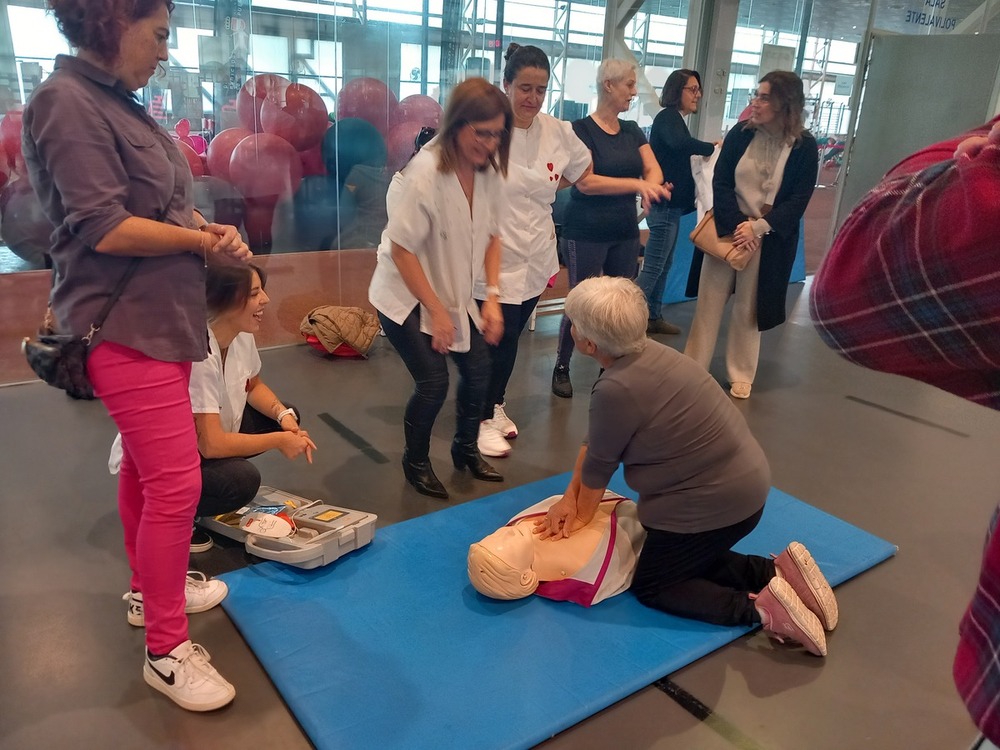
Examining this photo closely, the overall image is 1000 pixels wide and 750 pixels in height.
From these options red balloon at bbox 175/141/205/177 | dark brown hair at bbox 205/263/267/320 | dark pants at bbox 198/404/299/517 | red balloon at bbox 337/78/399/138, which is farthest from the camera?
red balloon at bbox 337/78/399/138

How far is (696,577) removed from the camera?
7.02ft

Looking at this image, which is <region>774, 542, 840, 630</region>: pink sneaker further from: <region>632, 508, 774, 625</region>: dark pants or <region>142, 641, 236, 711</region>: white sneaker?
<region>142, 641, 236, 711</region>: white sneaker

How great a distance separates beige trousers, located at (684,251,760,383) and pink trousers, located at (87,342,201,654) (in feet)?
9.60

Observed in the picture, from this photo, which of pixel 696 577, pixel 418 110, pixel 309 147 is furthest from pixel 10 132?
pixel 696 577

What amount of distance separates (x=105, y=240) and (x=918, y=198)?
1329mm

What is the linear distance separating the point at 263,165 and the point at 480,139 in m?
2.21

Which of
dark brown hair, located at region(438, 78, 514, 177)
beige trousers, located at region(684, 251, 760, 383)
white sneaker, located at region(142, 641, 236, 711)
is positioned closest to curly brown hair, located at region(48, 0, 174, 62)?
dark brown hair, located at region(438, 78, 514, 177)

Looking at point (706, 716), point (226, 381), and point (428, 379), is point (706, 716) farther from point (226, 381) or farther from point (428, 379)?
point (226, 381)

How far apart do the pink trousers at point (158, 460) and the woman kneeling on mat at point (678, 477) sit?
3.23ft

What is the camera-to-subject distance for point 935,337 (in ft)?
2.22

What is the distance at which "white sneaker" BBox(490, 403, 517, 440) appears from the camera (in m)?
3.33

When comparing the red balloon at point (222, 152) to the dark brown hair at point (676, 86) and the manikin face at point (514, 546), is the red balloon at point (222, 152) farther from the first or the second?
the manikin face at point (514, 546)

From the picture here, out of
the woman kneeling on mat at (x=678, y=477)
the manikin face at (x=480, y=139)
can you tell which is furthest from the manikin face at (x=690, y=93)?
the woman kneeling on mat at (x=678, y=477)

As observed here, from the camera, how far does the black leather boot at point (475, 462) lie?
296 cm
